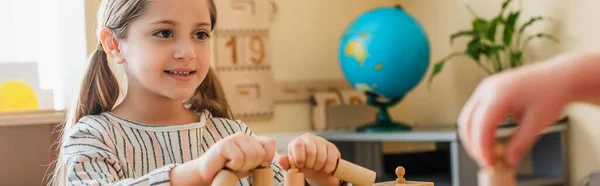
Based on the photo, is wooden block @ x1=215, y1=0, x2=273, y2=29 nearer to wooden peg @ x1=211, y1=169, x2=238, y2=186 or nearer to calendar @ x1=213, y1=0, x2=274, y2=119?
calendar @ x1=213, y1=0, x2=274, y2=119

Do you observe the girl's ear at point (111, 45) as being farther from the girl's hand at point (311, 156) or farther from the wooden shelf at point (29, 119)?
the wooden shelf at point (29, 119)

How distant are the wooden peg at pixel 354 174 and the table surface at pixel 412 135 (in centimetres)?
163

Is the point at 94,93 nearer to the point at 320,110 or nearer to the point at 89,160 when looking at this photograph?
the point at 89,160

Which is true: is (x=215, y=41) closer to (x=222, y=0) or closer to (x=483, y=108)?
(x=222, y=0)

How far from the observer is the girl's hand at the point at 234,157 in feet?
2.55

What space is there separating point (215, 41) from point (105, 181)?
2144 millimetres

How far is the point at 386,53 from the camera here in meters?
2.94

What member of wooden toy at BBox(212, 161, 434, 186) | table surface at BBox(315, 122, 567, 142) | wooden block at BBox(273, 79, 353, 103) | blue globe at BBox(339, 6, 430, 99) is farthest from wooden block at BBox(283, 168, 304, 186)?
wooden block at BBox(273, 79, 353, 103)

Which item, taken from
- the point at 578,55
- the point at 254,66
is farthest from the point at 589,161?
the point at 578,55

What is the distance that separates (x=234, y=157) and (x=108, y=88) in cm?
61

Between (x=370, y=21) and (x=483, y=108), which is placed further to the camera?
(x=370, y=21)

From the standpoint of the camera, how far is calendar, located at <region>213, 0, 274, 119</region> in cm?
314

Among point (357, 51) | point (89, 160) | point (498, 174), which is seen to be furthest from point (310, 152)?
point (357, 51)

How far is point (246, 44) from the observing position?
3.20m
